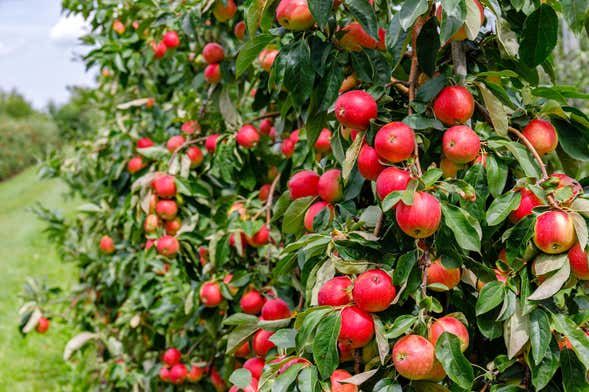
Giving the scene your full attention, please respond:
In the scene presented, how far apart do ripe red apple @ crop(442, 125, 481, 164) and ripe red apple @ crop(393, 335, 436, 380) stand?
12.9 inches

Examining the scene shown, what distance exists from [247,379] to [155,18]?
1.60m

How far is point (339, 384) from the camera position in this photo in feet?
3.12

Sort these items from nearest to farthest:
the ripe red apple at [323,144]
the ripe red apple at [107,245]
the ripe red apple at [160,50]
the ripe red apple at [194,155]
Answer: the ripe red apple at [323,144]
the ripe red apple at [194,155]
the ripe red apple at [160,50]
the ripe red apple at [107,245]

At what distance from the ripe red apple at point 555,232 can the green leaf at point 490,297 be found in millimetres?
91

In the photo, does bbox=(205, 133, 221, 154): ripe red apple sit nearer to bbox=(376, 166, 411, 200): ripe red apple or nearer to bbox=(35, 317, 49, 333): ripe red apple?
bbox=(376, 166, 411, 200): ripe red apple

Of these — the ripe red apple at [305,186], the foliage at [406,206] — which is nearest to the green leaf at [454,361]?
the foliage at [406,206]

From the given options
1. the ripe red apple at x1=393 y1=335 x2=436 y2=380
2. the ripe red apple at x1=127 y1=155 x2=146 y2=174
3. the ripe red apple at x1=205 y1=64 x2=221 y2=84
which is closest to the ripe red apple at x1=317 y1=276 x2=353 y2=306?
the ripe red apple at x1=393 y1=335 x2=436 y2=380

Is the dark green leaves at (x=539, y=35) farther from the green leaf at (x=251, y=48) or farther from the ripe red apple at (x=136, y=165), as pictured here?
the ripe red apple at (x=136, y=165)

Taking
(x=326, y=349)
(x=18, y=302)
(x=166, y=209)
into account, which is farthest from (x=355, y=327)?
(x=18, y=302)

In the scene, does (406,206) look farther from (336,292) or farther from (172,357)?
(172,357)

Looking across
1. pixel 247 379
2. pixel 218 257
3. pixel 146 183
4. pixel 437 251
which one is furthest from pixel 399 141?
pixel 146 183

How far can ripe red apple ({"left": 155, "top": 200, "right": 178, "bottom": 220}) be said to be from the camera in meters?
1.75

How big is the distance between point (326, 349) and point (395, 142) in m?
0.35

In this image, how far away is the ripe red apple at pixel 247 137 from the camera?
5.96ft
